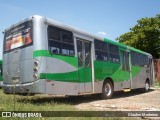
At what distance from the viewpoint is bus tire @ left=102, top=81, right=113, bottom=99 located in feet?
41.9

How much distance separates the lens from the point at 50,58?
30.3ft

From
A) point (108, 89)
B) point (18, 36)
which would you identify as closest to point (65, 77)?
point (18, 36)

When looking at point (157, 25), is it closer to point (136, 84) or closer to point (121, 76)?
point (136, 84)

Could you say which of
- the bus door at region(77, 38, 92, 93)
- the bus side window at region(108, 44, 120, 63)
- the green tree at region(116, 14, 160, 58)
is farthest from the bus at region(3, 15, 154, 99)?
the green tree at region(116, 14, 160, 58)

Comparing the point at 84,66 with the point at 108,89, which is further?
the point at 108,89

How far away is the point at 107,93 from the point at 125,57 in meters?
3.43

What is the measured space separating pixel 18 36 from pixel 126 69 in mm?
7786

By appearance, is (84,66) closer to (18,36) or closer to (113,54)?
(18,36)

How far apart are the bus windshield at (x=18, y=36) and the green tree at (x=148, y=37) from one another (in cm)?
3006

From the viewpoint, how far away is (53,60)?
9359 mm

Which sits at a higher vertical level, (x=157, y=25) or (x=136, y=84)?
(x=157, y=25)

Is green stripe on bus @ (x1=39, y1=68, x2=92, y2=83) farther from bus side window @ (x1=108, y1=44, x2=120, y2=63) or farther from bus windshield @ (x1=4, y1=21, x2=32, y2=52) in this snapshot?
bus side window @ (x1=108, y1=44, x2=120, y2=63)

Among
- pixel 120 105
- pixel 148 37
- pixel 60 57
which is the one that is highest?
pixel 148 37

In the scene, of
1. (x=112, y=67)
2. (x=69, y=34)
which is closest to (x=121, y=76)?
(x=112, y=67)
